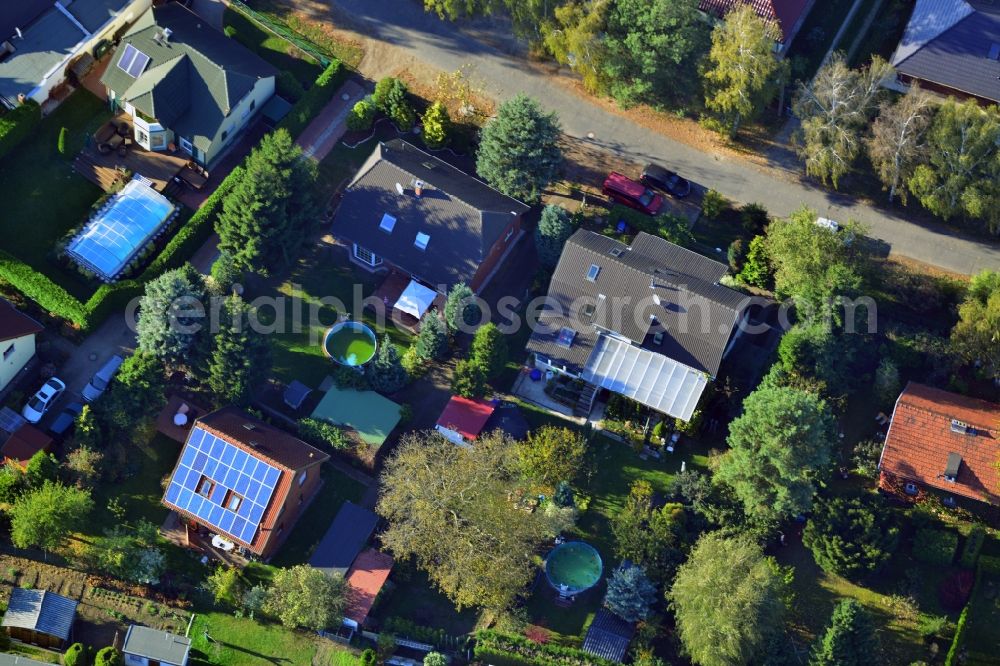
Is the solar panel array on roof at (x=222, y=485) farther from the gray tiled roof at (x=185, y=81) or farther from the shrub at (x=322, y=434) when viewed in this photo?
the gray tiled roof at (x=185, y=81)

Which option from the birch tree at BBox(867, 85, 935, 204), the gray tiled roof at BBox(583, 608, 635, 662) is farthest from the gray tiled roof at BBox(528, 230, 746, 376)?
the gray tiled roof at BBox(583, 608, 635, 662)

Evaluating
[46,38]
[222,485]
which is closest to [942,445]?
[222,485]

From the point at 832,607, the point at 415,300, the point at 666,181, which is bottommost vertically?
the point at 832,607

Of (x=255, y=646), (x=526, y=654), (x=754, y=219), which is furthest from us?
(x=754, y=219)

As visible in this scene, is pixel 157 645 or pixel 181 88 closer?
pixel 157 645

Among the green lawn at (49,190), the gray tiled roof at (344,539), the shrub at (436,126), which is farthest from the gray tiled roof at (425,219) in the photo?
the green lawn at (49,190)

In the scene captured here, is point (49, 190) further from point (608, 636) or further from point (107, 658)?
point (608, 636)

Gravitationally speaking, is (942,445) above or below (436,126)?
below

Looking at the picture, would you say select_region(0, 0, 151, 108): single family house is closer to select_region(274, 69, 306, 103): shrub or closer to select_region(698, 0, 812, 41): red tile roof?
select_region(274, 69, 306, 103): shrub
